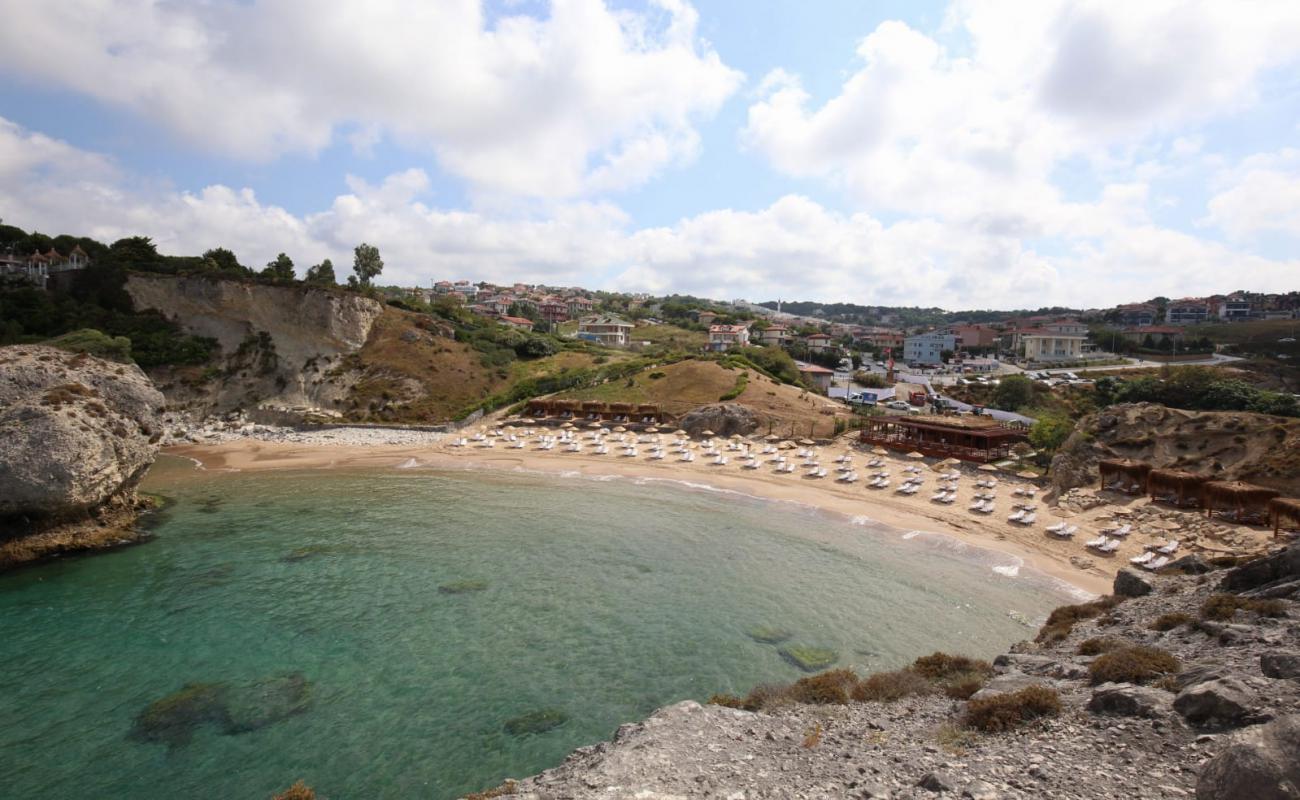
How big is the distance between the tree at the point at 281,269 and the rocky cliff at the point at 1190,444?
7368 centimetres

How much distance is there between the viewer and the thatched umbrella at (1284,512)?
965 inches

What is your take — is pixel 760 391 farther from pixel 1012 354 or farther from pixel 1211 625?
pixel 1012 354

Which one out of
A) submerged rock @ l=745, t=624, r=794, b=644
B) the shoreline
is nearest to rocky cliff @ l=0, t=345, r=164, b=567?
the shoreline

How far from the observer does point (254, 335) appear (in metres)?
59.4

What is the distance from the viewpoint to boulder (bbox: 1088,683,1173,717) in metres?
10.0

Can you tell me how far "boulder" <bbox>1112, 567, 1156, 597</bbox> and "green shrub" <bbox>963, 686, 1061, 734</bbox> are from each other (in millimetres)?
9952

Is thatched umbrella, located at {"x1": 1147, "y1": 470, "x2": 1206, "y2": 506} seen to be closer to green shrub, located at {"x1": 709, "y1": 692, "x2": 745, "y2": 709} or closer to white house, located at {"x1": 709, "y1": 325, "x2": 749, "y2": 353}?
green shrub, located at {"x1": 709, "y1": 692, "x2": 745, "y2": 709}

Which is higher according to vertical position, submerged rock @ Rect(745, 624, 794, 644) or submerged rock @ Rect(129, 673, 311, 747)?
submerged rock @ Rect(745, 624, 794, 644)

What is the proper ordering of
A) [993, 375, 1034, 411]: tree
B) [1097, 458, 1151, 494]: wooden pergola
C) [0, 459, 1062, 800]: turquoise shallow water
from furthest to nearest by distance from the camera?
[993, 375, 1034, 411]: tree < [1097, 458, 1151, 494]: wooden pergola < [0, 459, 1062, 800]: turquoise shallow water

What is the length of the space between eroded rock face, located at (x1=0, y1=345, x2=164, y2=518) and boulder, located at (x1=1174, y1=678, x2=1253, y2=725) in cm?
3575

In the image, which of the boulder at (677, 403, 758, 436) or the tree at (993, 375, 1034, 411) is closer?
the boulder at (677, 403, 758, 436)

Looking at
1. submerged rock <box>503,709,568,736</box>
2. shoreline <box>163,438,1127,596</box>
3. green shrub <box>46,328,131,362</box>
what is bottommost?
submerged rock <box>503,709,568,736</box>

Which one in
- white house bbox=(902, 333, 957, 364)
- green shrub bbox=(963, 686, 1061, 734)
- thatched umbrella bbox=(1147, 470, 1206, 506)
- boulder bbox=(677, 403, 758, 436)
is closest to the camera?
green shrub bbox=(963, 686, 1061, 734)

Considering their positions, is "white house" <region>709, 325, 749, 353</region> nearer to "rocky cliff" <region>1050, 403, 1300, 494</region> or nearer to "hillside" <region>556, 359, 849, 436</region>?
"hillside" <region>556, 359, 849, 436</region>
